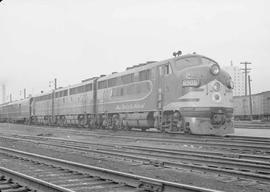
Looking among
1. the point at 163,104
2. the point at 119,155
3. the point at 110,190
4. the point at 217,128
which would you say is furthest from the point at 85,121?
the point at 110,190

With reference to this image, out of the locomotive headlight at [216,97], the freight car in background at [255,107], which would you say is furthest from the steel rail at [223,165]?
the freight car in background at [255,107]

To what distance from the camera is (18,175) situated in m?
8.08

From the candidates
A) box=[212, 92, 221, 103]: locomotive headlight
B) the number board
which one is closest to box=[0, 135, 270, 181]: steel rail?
the number board

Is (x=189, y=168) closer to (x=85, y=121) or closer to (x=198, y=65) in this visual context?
(x=198, y=65)

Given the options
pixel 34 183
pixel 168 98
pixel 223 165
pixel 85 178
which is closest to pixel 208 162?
pixel 223 165

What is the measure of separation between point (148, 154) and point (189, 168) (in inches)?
115

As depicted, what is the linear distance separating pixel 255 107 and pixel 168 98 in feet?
108

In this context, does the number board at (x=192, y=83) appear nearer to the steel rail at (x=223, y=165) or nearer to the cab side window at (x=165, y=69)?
the cab side window at (x=165, y=69)

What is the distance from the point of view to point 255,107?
48688 millimetres

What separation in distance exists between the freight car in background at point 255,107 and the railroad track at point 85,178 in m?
39.4

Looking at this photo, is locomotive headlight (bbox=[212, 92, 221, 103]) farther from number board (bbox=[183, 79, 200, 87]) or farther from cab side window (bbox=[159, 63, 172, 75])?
cab side window (bbox=[159, 63, 172, 75])

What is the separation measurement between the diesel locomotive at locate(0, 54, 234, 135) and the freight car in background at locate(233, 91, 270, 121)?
25.4 meters

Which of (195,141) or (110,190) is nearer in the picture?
(110,190)

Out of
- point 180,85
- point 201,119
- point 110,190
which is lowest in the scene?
point 110,190
